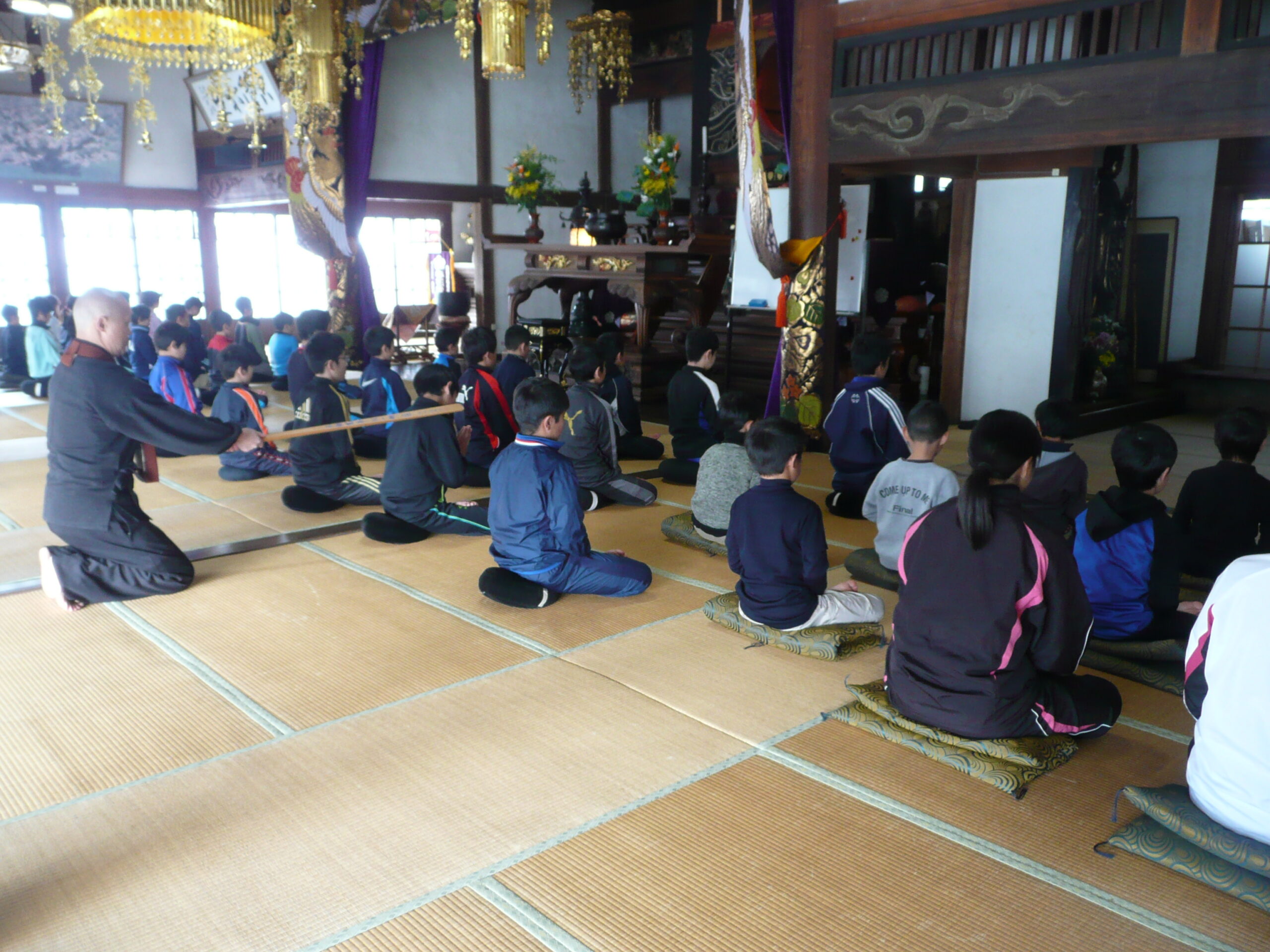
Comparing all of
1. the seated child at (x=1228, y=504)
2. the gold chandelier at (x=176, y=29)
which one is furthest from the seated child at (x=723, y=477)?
the gold chandelier at (x=176, y=29)

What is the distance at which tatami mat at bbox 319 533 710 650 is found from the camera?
360 cm

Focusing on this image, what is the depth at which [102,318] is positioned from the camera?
12.1 ft

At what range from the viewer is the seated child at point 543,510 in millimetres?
3721

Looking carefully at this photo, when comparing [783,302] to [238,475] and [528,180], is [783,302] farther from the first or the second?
[528,180]

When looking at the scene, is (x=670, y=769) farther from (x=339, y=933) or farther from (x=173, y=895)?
(x=173, y=895)

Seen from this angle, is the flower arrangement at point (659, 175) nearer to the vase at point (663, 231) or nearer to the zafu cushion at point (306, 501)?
the vase at point (663, 231)

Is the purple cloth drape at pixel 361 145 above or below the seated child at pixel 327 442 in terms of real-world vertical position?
above

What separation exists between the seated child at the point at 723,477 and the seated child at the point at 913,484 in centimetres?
57

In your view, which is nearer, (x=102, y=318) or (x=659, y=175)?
(x=102, y=318)

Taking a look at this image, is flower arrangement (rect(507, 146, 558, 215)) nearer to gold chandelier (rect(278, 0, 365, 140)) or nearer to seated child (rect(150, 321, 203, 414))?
gold chandelier (rect(278, 0, 365, 140))

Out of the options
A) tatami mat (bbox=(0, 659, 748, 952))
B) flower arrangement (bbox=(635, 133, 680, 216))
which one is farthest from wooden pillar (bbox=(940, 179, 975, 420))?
tatami mat (bbox=(0, 659, 748, 952))

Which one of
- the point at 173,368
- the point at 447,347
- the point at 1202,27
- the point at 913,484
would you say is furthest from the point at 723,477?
the point at 173,368

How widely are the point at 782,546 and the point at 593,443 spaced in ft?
7.28

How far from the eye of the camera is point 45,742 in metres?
2.74
